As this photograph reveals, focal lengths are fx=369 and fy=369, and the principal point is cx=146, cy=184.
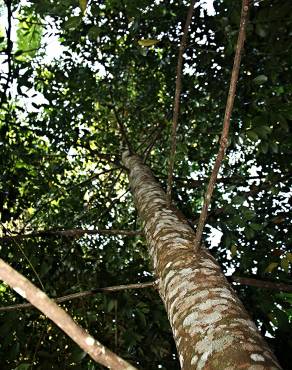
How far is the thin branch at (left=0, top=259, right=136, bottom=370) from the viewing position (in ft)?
1.26

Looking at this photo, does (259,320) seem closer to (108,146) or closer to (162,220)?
(162,220)

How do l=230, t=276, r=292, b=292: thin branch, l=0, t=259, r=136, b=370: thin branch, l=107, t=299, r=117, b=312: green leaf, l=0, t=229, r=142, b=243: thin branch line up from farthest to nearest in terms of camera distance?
l=107, t=299, r=117, b=312: green leaf, l=0, t=229, r=142, b=243: thin branch, l=230, t=276, r=292, b=292: thin branch, l=0, t=259, r=136, b=370: thin branch

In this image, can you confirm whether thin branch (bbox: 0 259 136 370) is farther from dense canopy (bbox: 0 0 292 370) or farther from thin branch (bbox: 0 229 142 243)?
thin branch (bbox: 0 229 142 243)

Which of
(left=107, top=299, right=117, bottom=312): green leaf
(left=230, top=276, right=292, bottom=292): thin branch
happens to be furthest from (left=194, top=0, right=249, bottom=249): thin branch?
(left=107, top=299, right=117, bottom=312): green leaf

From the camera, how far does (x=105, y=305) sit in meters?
2.28

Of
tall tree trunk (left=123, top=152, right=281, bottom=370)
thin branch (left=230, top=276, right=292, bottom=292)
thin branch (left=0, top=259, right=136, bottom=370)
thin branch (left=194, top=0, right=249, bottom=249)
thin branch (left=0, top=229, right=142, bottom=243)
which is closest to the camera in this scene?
thin branch (left=0, top=259, right=136, bottom=370)

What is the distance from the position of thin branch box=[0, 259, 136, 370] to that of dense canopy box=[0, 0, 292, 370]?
2.82ft

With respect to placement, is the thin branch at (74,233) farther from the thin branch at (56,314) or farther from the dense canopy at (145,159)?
the thin branch at (56,314)

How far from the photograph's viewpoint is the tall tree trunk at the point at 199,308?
791mm

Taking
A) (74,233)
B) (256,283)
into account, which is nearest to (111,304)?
(74,233)

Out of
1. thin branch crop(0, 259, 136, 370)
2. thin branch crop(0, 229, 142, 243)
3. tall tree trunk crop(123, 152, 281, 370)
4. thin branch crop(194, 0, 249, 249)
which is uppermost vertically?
thin branch crop(0, 229, 142, 243)

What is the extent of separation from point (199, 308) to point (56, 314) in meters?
0.71

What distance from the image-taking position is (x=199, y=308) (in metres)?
1.02

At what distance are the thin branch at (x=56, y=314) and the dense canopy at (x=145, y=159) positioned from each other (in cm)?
86
